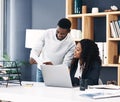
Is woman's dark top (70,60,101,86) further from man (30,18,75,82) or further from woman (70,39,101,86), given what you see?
man (30,18,75,82)

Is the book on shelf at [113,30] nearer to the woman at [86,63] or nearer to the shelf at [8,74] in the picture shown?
the woman at [86,63]

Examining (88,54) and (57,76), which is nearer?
(57,76)

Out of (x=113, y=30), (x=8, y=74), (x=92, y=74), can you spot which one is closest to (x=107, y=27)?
(x=113, y=30)

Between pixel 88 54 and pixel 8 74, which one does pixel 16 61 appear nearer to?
pixel 88 54

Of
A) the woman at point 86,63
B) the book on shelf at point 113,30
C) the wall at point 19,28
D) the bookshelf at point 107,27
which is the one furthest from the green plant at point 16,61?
the woman at point 86,63

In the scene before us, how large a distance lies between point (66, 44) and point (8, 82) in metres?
0.94

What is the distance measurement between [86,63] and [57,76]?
20.0 inches

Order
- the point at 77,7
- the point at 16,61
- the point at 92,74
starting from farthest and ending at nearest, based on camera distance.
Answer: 1. the point at 16,61
2. the point at 77,7
3. the point at 92,74

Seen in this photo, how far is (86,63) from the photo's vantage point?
329 centimetres

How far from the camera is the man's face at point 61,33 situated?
11.7ft

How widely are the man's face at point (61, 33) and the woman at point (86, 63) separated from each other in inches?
10.2

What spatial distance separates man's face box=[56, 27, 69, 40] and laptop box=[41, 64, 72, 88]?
2.28 ft

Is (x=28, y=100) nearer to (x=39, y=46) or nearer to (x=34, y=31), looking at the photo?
(x=39, y=46)

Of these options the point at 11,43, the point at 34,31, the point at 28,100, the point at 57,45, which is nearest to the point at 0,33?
the point at 11,43
